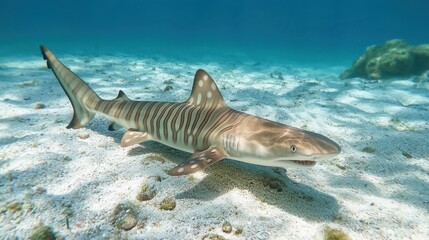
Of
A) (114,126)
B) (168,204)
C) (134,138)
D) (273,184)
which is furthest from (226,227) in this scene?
(114,126)

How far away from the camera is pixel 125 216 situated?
273 centimetres

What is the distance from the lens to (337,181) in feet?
12.9

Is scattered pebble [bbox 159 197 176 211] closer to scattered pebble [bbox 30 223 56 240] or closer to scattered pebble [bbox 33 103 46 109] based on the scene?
scattered pebble [bbox 30 223 56 240]

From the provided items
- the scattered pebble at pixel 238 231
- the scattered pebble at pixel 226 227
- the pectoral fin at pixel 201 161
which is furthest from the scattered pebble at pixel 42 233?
the scattered pebble at pixel 238 231

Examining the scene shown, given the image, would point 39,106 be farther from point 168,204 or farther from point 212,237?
point 212,237

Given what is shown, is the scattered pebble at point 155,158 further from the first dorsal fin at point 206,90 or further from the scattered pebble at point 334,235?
the scattered pebble at point 334,235

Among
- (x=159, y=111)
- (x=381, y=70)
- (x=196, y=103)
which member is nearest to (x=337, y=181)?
(x=196, y=103)

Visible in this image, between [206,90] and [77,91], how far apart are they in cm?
248

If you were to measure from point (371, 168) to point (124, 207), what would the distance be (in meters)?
3.89

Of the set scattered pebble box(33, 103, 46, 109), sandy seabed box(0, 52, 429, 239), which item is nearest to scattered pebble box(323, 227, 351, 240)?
sandy seabed box(0, 52, 429, 239)

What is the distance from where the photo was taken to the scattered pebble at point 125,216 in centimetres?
262

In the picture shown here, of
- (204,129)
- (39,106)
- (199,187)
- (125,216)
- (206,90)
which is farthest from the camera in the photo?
(39,106)

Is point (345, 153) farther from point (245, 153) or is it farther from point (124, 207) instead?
point (124, 207)

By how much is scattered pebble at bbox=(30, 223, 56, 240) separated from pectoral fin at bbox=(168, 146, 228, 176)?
1225mm
